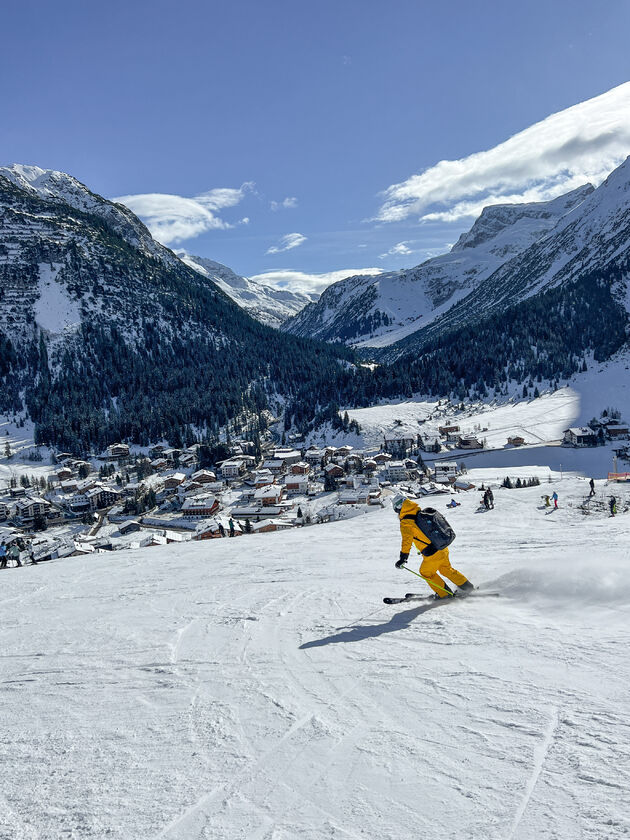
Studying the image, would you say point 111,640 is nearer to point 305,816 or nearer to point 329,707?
point 329,707

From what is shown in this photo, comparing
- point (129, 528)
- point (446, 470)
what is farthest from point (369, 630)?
point (446, 470)

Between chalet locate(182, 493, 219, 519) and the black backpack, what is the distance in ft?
170

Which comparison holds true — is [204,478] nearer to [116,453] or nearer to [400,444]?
[116,453]

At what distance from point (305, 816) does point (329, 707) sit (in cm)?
178

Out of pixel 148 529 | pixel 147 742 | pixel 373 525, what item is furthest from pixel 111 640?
pixel 148 529

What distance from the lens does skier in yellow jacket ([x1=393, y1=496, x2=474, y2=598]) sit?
360 inches

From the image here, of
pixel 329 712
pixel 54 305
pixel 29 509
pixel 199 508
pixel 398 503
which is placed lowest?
pixel 199 508

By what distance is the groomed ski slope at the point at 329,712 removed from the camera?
413cm

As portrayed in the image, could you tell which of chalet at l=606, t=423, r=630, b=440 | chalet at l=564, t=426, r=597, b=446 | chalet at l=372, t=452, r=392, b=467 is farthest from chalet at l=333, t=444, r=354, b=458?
chalet at l=606, t=423, r=630, b=440

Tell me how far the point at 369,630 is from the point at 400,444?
76844mm

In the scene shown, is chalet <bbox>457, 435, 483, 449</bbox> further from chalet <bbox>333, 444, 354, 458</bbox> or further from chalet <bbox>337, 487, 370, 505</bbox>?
chalet <bbox>337, 487, 370, 505</bbox>

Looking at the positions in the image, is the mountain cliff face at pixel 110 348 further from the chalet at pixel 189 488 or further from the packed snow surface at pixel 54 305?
the chalet at pixel 189 488

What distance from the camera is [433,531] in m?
9.05

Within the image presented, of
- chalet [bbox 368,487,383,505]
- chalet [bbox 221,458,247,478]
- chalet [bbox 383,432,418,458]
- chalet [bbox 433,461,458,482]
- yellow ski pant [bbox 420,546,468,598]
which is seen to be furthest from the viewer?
chalet [bbox 383,432,418,458]
